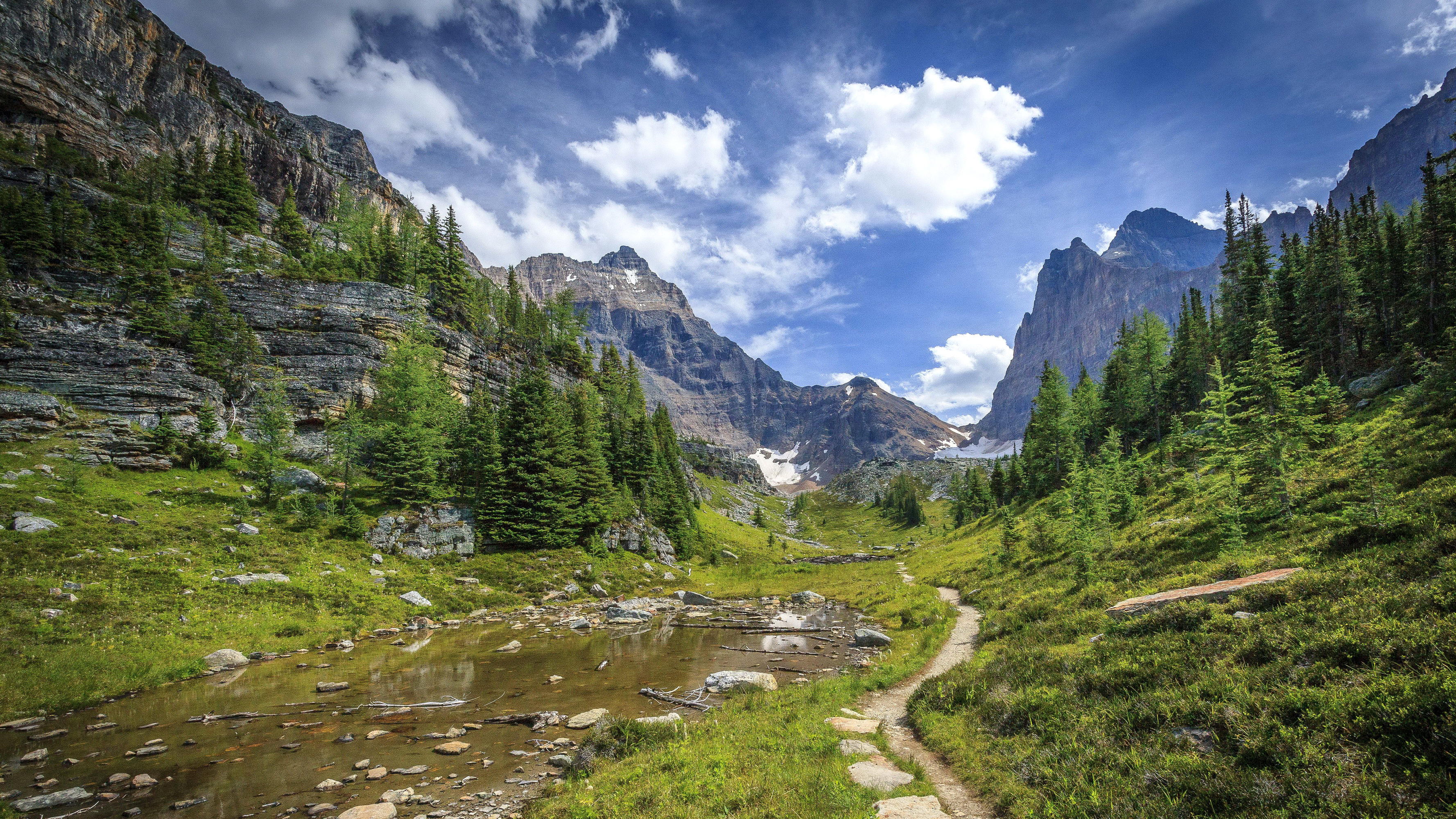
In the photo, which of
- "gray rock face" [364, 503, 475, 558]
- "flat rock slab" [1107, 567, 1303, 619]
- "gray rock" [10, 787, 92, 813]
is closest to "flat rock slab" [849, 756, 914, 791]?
"flat rock slab" [1107, 567, 1303, 619]

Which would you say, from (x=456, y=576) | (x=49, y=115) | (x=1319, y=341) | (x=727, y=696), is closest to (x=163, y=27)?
(x=49, y=115)

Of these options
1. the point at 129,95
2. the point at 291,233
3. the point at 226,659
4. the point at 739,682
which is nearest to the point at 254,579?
the point at 226,659

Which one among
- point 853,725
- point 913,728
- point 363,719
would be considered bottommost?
point 363,719

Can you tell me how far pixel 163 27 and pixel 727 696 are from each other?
228 metres

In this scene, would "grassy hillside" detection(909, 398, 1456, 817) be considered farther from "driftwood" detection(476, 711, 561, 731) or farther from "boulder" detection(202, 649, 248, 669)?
"boulder" detection(202, 649, 248, 669)

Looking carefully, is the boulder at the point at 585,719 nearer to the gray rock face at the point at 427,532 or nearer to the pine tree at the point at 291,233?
the gray rock face at the point at 427,532

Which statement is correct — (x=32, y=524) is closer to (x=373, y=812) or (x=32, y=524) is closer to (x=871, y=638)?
(x=373, y=812)

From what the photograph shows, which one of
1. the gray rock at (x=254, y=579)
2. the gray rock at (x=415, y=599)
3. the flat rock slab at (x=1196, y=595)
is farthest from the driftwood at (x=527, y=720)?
the gray rock at (x=254, y=579)

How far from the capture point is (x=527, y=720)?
53.7 feet

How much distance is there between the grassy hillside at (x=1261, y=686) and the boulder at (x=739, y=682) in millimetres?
Answer: 6293

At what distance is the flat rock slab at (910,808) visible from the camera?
8.63 metres

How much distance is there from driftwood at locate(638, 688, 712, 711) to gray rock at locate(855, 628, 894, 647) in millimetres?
12389

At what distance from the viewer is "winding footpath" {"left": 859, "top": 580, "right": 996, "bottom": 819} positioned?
30.9ft

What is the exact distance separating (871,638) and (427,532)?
3540 centimetres
